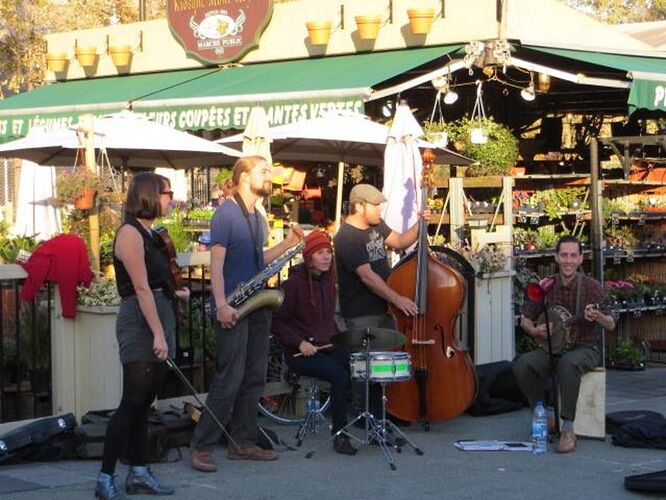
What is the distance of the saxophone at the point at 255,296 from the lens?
7.61 metres

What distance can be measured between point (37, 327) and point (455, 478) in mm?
3263

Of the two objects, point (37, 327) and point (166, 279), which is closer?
point (166, 279)

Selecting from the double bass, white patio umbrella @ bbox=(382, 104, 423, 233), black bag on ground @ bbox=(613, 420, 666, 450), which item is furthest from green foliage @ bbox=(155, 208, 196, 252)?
black bag on ground @ bbox=(613, 420, 666, 450)

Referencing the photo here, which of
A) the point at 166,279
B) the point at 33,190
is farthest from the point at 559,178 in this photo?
the point at 166,279

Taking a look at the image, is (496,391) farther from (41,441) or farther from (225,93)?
(225,93)

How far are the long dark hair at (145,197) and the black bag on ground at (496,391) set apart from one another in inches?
151

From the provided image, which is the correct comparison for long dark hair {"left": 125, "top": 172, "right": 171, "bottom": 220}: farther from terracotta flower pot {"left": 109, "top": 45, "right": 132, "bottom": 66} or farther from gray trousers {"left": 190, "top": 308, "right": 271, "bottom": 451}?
terracotta flower pot {"left": 109, "top": 45, "right": 132, "bottom": 66}

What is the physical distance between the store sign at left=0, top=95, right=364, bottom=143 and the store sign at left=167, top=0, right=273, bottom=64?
169 cm

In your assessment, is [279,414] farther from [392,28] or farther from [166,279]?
[392,28]

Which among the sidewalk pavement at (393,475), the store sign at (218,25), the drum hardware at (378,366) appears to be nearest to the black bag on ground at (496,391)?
the sidewalk pavement at (393,475)

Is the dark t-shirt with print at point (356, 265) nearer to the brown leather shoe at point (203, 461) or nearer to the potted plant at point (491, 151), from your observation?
the brown leather shoe at point (203, 461)

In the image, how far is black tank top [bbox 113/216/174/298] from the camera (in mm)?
6789

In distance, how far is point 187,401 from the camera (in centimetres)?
895

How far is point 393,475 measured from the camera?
25.1 ft
